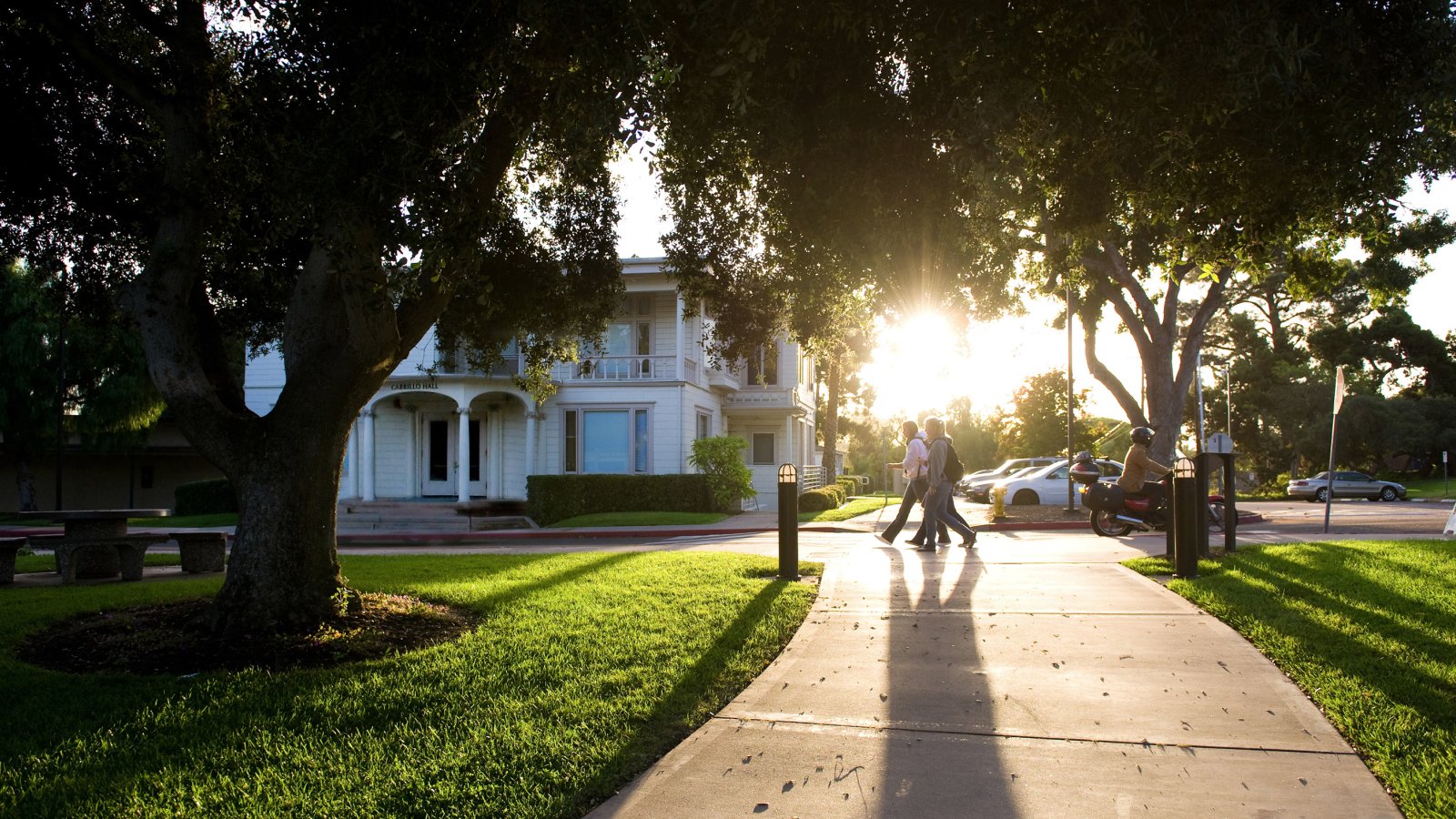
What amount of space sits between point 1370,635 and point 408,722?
596cm

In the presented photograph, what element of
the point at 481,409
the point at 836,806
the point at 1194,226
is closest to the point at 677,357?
the point at 481,409

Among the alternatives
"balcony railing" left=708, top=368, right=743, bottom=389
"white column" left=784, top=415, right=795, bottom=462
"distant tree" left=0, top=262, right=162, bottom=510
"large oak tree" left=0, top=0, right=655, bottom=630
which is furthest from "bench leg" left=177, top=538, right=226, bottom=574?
"distant tree" left=0, top=262, right=162, bottom=510

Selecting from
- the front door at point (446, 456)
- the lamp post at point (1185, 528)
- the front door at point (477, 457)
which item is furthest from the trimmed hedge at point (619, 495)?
the lamp post at point (1185, 528)

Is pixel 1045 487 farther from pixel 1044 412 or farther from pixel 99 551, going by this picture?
pixel 99 551

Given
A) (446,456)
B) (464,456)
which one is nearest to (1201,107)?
(464,456)

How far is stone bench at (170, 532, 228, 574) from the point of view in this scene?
11656 millimetres

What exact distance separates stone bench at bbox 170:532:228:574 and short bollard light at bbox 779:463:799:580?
6791 mm

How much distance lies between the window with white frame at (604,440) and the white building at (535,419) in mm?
25

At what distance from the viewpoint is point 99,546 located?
11094 mm

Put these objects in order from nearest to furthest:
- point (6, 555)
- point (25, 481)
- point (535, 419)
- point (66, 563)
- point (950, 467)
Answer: point (6, 555) → point (66, 563) → point (950, 467) → point (535, 419) → point (25, 481)

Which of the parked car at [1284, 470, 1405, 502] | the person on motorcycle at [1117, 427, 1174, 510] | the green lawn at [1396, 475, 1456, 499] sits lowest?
the green lawn at [1396, 475, 1456, 499]

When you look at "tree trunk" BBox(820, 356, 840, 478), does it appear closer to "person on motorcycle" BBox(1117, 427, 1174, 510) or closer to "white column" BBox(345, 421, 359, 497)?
"white column" BBox(345, 421, 359, 497)

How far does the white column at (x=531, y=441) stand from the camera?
89.2 ft

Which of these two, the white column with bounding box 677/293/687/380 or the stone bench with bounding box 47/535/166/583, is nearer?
the stone bench with bounding box 47/535/166/583
